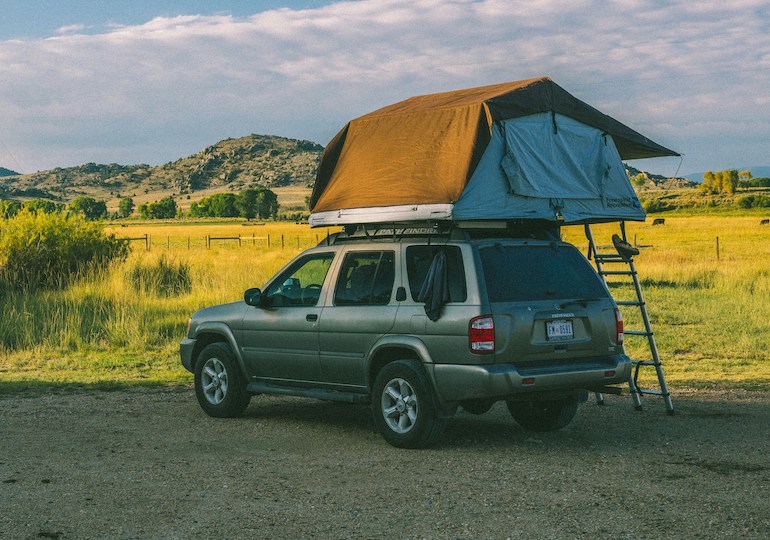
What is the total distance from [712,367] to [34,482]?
10239mm

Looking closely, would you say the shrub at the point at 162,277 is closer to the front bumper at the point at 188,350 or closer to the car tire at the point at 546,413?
the front bumper at the point at 188,350

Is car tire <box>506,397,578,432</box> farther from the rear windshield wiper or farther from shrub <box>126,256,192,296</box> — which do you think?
shrub <box>126,256,192,296</box>

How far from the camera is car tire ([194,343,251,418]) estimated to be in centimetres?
998

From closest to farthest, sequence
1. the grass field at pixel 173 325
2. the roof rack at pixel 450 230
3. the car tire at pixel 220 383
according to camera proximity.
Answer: the roof rack at pixel 450 230 → the car tire at pixel 220 383 → the grass field at pixel 173 325

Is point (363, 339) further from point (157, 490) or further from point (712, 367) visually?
point (712, 367)

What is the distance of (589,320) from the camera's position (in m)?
8.46

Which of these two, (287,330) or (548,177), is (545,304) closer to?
(548,177)

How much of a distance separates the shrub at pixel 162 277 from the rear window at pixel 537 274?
16735 millimetres

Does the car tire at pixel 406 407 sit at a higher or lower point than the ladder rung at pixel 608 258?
lower

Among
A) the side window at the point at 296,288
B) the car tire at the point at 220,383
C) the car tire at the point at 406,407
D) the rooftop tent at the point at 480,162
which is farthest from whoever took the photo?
the car tire at the point at 220,383

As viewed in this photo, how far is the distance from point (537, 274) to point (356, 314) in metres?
1.64

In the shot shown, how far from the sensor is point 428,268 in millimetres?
8500

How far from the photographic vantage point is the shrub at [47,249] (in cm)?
2442

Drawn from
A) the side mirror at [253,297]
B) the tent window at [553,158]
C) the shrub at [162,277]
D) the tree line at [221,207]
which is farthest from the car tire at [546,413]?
the tree line at [221,207]
